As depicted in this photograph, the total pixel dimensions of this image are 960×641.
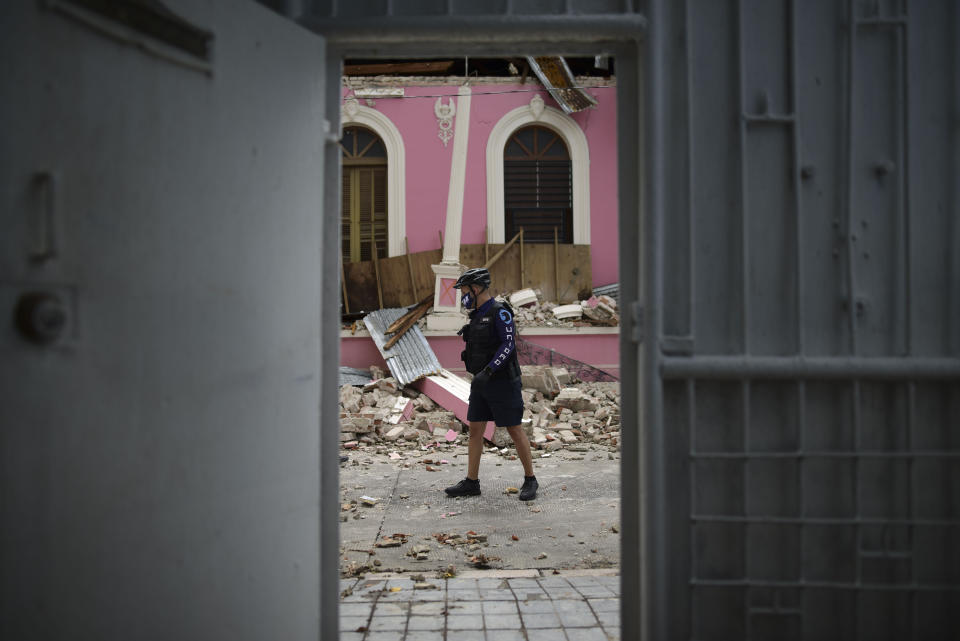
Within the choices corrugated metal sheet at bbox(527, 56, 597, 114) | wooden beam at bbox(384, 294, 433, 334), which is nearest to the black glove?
wooden beam at bbox(384, 294, 433, 334)

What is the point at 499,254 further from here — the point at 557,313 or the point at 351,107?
the point at 351,107

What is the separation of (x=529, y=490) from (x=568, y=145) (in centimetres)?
821

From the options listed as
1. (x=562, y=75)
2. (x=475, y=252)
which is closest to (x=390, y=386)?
(x=475, y=252)

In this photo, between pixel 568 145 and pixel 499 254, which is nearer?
pixel 499 254

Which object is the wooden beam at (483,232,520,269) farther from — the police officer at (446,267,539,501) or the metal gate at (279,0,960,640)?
the metal gate at (279,0,960,640)

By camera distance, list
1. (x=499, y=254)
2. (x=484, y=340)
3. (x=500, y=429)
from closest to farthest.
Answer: (x=484, y=340) → (x=500, y=429) → (x=499, y=254)

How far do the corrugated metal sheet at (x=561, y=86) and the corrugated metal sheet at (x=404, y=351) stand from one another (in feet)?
16.5

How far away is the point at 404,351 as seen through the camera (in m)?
9.72
